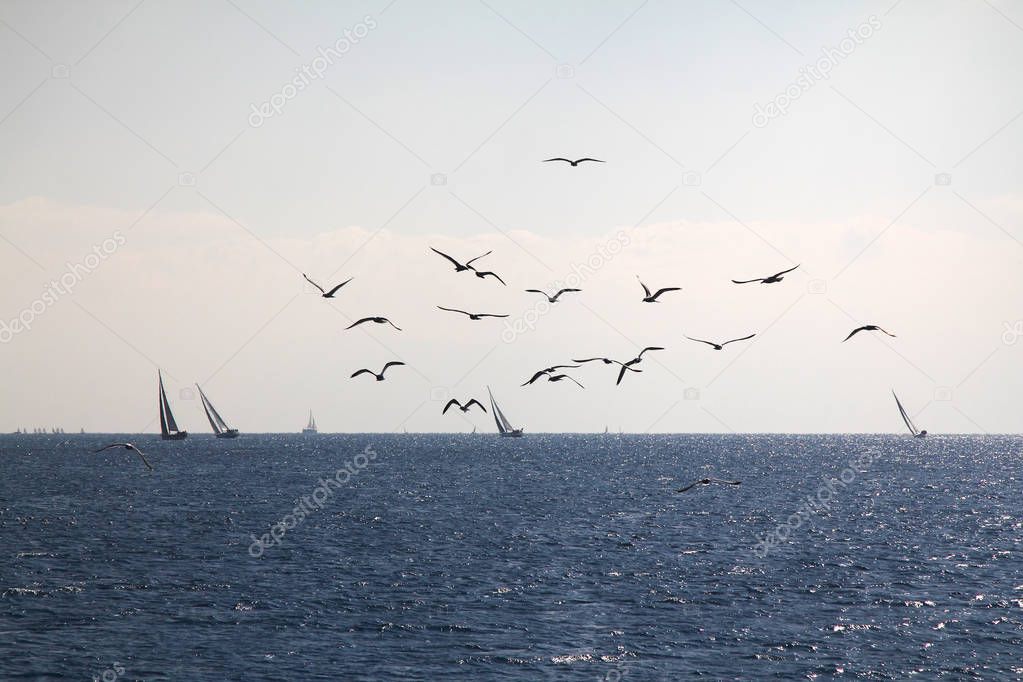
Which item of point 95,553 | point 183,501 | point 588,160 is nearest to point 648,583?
point 588,160

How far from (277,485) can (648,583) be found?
8111cm

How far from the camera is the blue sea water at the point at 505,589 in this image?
129 feet

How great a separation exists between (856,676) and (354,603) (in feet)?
82.8

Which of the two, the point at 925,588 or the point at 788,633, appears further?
the point at 925,588

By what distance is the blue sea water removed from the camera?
39344mm

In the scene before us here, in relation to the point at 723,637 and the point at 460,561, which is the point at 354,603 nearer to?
the point at 460,561

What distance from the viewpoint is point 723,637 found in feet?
142

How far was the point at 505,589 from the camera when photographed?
5297 centimetres

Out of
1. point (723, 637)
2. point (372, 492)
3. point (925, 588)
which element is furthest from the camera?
point (372, 492)

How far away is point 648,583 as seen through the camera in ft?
180

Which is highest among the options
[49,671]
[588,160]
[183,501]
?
[588,160]

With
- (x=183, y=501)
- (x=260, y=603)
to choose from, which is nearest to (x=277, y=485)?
(x=183, y=501)

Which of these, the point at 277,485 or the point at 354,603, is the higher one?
the point at 277,485

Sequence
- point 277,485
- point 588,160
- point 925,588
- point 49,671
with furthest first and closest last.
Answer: point 277,485 < point 925,588 < point 49,671 < point 588,160
